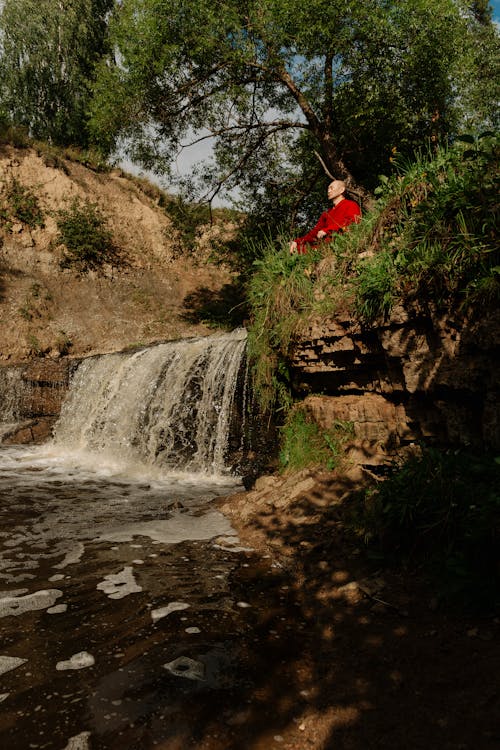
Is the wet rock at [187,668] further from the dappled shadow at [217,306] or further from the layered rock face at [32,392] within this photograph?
the dappled shadow at [217,306]

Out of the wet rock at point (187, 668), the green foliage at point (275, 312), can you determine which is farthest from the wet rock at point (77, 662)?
the green foliage at point (275, 312)

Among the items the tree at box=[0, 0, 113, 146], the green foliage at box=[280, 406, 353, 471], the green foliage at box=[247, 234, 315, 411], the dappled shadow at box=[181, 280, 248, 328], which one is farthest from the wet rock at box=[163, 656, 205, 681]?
the tree at box=[0, 0, 113, 146]

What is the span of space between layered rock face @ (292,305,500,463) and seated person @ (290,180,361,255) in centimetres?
142

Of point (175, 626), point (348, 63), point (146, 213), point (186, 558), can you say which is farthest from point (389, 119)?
point (146, 213)

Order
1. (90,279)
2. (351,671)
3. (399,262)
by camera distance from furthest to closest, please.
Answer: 1. (90,279)
2. (399,262)
3. (351,671)

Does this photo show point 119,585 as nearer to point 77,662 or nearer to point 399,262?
point 77,662

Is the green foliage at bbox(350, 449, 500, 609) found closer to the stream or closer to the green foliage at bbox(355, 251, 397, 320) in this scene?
the stream

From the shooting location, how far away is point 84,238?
1811 cm

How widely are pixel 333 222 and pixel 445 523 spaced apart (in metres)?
Result: 4.47

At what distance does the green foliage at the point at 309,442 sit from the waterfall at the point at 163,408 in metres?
2.11

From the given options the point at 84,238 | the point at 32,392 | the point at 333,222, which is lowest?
the point at 32,392

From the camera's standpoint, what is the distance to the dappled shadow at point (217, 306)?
1720 cm

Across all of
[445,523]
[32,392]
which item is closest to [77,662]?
[445,523]

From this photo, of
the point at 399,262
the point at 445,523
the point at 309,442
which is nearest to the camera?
the point at 445,523
